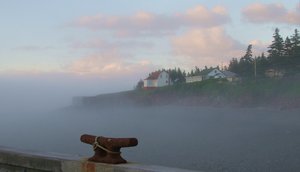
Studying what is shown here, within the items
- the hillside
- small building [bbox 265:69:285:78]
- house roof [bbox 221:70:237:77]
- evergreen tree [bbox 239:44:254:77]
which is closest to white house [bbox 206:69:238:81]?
house roof [bbox 221:70:237:77]

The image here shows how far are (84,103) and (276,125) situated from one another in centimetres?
8574

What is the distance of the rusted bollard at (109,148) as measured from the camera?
3.98 m

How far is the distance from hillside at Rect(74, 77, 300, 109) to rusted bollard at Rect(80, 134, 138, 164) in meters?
71.1

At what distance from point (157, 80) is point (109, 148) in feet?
364

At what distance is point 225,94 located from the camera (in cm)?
8825

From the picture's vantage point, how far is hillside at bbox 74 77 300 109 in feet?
253

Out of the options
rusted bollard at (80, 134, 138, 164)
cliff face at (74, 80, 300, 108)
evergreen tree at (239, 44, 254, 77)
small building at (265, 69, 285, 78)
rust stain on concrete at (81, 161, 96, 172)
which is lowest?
cliff face at (74, 80, 300, 108)

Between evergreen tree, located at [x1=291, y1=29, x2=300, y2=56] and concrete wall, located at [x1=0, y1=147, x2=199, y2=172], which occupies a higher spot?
evergreen tree, located at [x1=291, y1=29, x2=300, y2=56]

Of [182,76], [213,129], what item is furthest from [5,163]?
[182,76]

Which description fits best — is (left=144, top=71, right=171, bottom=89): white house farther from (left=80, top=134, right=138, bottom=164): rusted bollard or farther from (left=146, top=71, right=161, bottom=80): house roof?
(left=80, top=134, right=138, bottom=164): rusted bollard

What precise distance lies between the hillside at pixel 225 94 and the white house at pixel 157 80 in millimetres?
4602

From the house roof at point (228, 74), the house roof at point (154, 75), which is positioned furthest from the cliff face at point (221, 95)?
the house roof at point (228, 74)

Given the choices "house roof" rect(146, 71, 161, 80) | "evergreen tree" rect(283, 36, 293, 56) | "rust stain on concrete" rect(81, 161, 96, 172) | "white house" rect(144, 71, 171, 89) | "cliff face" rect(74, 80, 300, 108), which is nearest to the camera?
"rust stain on concrete" rect(81, 161, 96, 172)

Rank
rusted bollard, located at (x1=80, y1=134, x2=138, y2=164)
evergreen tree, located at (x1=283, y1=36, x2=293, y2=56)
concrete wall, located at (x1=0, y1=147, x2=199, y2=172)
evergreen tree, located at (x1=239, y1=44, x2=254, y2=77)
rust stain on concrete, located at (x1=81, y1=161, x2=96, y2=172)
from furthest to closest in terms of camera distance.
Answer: evergreen tree, located at (x1=239, y1=44, x2=254, y2=77) < evergreen tree, located at (x1=283, y1=36, x2=293, y2=56) < rust stain on concrete, located at (x1=81, y1=161, x2=96, y2=172) < rusted bollard, located at (x1=80, y1=134, x2=138, y2=164) < concrete wall, located at (x1=0, y1=147, x2=199, y2=172)
